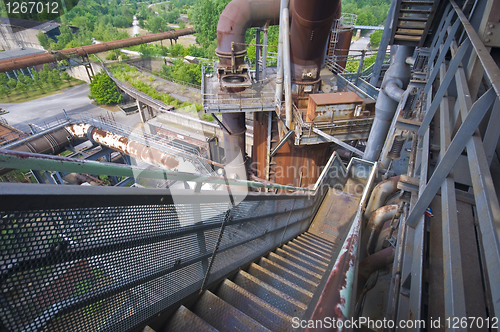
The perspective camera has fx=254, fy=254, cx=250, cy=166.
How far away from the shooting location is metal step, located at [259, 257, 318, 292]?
8.88ft

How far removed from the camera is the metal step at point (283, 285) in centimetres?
243

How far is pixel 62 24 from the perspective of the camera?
41656 millimetres

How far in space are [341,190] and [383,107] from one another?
8.84ft

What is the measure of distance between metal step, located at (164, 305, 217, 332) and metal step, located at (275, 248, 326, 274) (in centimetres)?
175

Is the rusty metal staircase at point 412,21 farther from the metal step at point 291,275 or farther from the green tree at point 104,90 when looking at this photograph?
the green tree at point 104,90

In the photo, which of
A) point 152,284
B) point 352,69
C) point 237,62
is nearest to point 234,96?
point 237,62

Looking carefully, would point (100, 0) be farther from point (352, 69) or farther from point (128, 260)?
point (128, 260)

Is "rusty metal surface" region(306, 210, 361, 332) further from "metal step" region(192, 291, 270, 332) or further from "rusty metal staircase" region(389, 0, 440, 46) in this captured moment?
"rusty metal staircase" region(389, 0, 440, 46)

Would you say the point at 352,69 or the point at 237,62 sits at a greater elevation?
the point at 237,62

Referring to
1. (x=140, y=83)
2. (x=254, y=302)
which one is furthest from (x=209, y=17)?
(x=254, y=302)

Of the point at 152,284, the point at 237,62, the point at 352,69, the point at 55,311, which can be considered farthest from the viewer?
the point at 352,69

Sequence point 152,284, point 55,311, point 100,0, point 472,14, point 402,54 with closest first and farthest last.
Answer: point 55,311 < point 152,284 < point 472,14 < point 402,54 < point 100,0

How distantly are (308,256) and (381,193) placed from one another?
9.41 feet

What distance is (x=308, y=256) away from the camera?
12.3 feet
